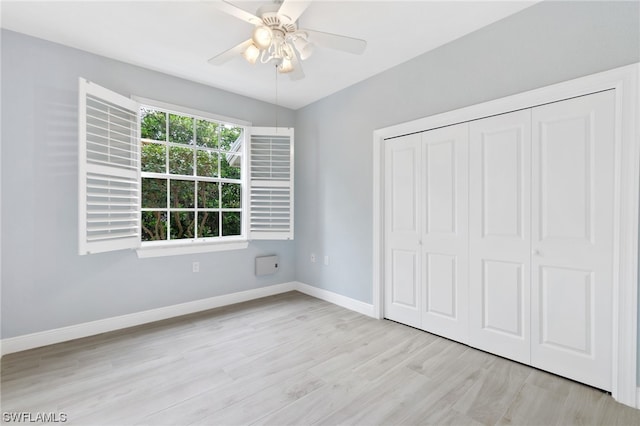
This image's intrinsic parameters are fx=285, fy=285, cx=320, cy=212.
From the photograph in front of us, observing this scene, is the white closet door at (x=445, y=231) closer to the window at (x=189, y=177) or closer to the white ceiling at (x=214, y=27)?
the white ceiling at (x=214, y=27)

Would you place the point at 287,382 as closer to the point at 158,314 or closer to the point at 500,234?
the point at 158,314

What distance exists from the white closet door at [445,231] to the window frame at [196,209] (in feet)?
7.77

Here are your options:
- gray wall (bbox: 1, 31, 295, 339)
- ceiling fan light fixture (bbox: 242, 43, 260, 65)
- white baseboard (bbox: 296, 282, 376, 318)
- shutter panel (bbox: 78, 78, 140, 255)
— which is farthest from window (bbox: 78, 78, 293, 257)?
ceiling fan light fixture (bbox: 242, 43, 260, 65)

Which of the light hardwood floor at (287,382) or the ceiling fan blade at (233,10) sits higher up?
the ceiling fan blade at (233,10)

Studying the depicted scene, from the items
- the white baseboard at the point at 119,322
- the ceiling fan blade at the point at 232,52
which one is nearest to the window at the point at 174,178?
the white baseboard at the point at 119,322

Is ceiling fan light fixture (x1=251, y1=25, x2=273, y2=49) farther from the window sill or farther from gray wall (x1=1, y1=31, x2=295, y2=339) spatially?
the window sill

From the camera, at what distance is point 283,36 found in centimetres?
199

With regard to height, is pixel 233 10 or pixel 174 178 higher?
pixel 233 10

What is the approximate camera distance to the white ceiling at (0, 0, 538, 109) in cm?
223

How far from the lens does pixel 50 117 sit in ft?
8.72

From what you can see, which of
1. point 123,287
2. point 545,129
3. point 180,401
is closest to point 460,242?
point 545,129

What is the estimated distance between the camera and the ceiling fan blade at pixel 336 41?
1919mm

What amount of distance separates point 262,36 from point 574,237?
2595mm

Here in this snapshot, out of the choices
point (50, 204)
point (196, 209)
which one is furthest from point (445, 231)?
point (50, 204)
